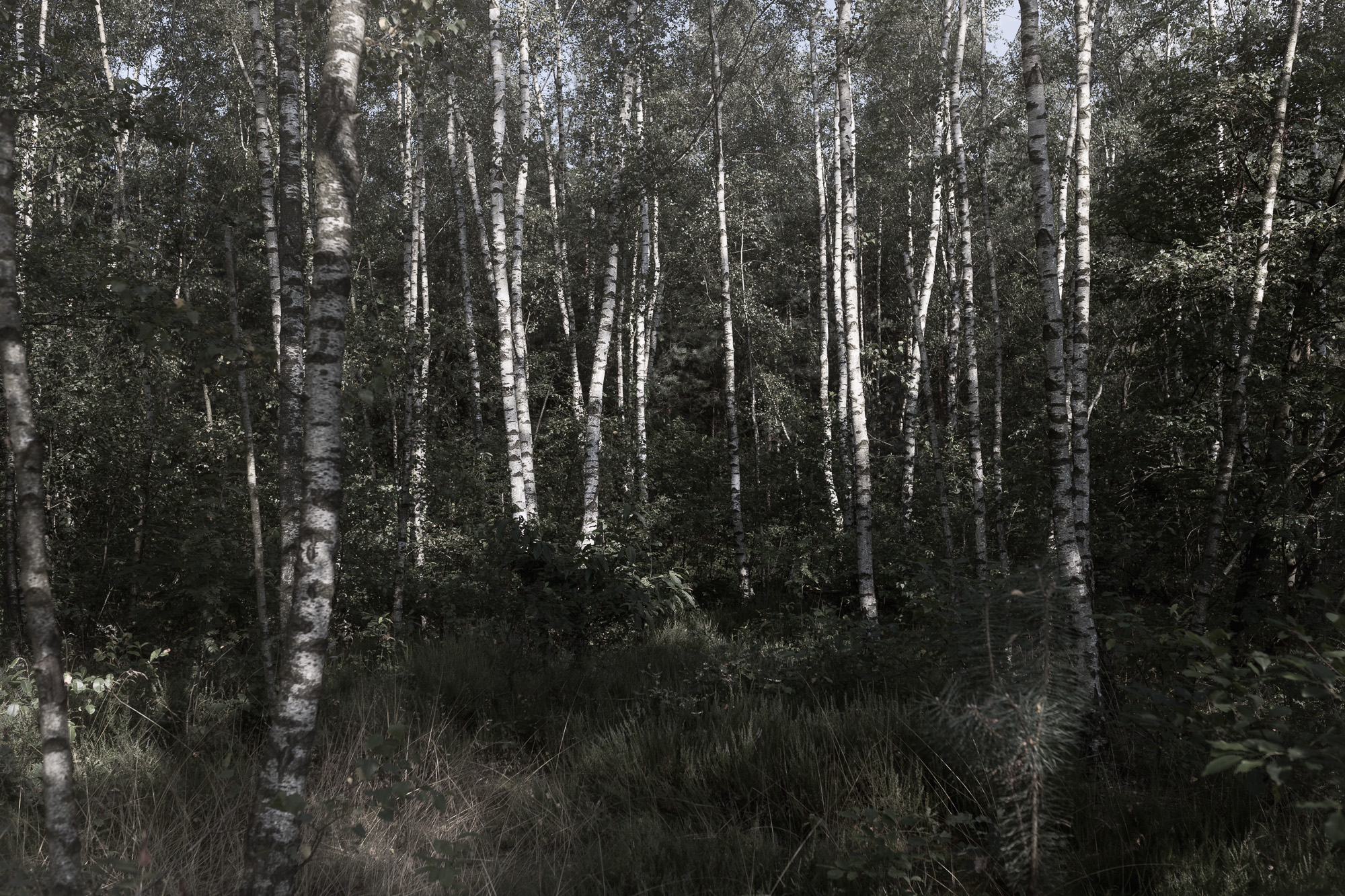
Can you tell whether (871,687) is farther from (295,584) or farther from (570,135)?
(570,135)

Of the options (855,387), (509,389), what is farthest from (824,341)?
(509,389)

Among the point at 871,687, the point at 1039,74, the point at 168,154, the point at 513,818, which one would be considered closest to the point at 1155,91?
the point at 1039,74

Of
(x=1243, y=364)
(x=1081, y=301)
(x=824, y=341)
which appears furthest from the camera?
(x=824, y=341)

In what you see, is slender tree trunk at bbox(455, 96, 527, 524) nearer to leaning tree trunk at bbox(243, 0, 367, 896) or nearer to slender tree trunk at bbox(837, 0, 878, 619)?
slender tree trunk at bbox(837, 0, 878, 619)

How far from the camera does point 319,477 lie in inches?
111

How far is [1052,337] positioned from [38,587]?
18.8ft

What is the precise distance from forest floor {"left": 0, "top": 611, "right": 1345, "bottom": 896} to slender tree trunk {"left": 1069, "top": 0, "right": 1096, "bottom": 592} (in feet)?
6.25

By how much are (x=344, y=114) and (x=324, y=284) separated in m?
0.73

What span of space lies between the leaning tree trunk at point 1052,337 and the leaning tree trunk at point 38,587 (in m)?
4.97

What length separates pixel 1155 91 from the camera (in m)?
8.62

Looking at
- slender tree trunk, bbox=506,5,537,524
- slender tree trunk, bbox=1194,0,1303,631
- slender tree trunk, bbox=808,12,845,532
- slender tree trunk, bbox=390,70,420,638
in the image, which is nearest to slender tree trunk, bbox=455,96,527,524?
slender tree trunk, bbox=506,5,537,524

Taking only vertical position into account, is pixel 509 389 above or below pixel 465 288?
below

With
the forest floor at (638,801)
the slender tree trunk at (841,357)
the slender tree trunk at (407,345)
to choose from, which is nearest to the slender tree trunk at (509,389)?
the slender tree trunk at (407,345)

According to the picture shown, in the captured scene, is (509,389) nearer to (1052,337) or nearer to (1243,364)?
(1052,337)
